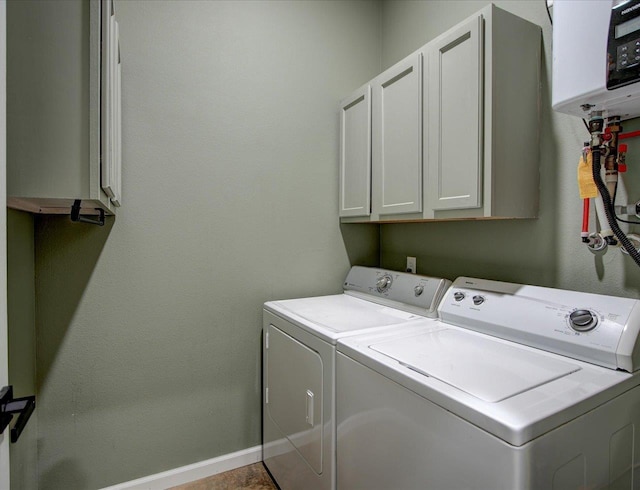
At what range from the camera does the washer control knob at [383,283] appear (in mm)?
1954

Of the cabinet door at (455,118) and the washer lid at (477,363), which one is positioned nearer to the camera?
the washer lid at (477,363)

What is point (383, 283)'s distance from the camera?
1980 millimetres

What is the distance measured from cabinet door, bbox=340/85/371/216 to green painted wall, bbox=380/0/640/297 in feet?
1.44

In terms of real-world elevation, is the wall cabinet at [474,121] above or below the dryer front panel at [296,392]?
above

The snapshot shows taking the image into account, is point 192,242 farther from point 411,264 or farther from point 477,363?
point 477,363

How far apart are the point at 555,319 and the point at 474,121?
0.76m

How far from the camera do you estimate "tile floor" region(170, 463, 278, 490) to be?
186 cm

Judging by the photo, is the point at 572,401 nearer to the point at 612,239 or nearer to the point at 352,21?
the point at 612,239

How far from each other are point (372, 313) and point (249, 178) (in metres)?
1.00

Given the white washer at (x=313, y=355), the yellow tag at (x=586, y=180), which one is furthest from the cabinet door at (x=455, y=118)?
the white washer at (x=313, y=355)

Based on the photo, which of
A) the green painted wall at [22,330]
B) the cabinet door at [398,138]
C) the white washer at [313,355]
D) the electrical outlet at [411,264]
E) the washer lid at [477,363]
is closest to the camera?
the washer lid at [477,363]

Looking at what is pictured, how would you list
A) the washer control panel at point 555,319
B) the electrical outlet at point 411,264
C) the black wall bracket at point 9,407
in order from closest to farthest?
the black wall bracket at point 9,407, the washer control panel at point 555,319, the electrical outlet at point 411,264

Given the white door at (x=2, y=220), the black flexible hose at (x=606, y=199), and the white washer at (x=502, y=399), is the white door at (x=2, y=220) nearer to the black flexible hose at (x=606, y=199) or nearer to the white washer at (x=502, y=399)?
the white washer at (x=502, y=399)

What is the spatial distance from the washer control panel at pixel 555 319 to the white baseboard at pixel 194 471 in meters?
1.39
